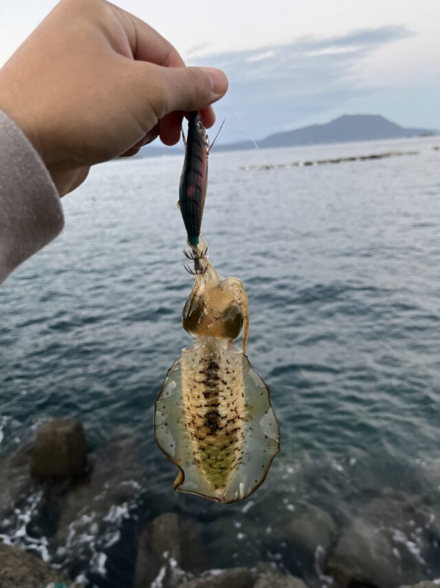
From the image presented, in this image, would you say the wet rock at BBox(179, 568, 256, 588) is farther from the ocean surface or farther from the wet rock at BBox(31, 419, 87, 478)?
the wet rock at BBox(31, 419, 87, 478)

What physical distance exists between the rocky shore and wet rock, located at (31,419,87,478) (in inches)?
0.8

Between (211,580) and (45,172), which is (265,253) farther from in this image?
(45,172)

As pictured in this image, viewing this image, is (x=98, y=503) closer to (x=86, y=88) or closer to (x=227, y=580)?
(x=227, y=580)

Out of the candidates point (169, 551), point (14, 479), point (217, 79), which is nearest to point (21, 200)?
point (217, 79)

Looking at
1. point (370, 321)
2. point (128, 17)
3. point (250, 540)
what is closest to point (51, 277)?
point (370, 321)

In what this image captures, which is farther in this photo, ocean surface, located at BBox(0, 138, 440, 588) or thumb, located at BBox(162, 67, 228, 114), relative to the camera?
ocean surface, located at BBox(0, 138, 440, 588)

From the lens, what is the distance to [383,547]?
7414 millimetres

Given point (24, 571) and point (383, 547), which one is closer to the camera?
point (24, 571)

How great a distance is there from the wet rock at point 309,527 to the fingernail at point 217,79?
24.7 ft

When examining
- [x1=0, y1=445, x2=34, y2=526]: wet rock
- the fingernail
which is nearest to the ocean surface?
[x1=0, y1=445, x2=34, y2=526]: wet rock

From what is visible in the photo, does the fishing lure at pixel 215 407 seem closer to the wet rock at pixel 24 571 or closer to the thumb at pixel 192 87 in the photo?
the thumb at pixel 192 87

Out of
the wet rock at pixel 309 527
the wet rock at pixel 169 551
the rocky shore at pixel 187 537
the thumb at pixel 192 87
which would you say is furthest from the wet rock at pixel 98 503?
the thumb at pixel 192 87

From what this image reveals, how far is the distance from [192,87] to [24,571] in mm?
7527

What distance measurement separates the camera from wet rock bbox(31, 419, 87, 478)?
9469mm
